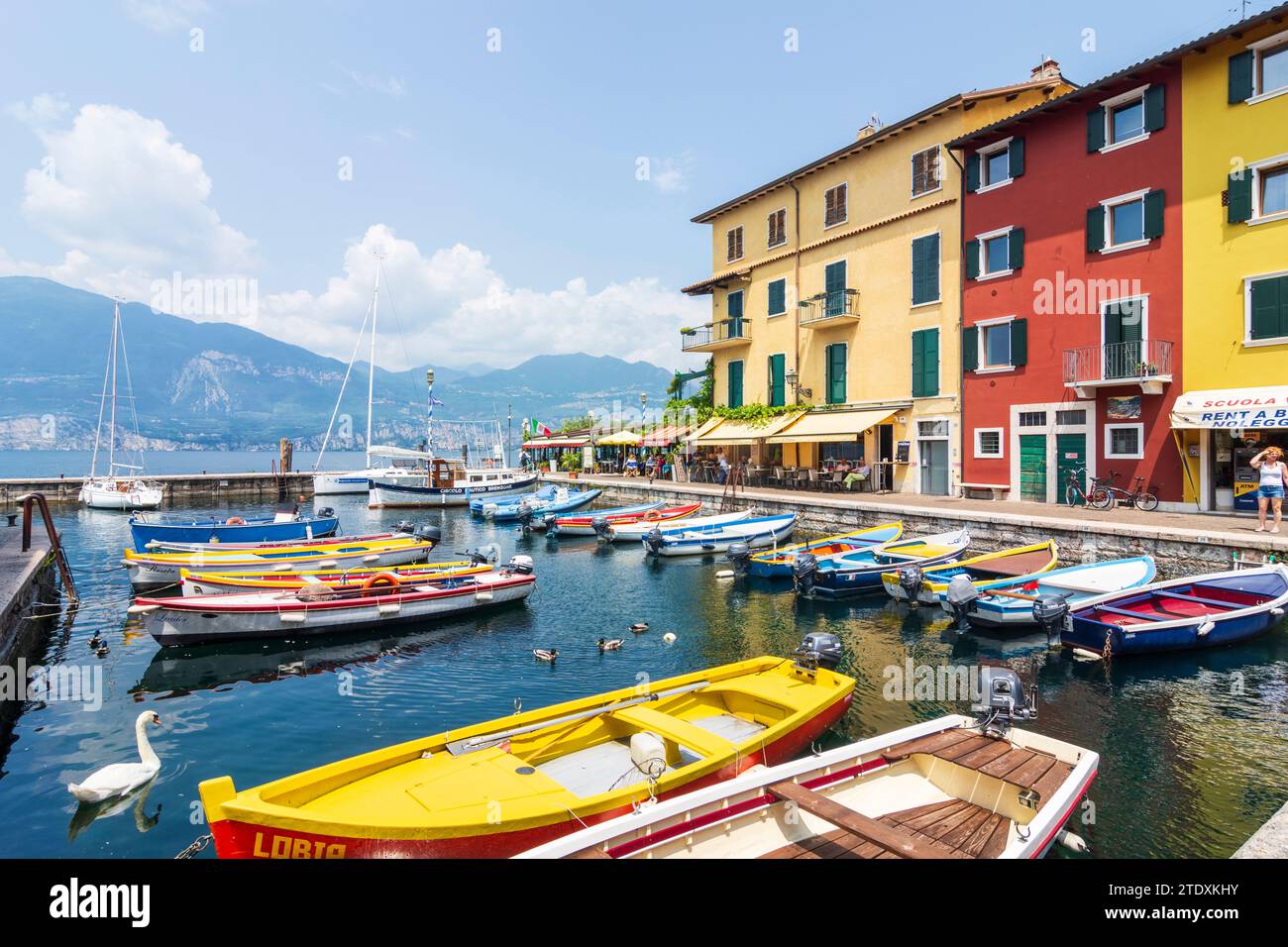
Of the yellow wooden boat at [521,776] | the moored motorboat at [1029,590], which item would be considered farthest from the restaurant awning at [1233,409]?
the yellow wooden boat at [521,776]

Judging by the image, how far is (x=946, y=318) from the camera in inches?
1073

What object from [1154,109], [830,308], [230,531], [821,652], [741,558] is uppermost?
[1154,109]

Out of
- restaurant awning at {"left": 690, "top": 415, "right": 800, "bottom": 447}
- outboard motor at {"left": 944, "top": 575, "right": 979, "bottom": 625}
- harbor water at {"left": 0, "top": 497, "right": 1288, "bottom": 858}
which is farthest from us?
restaurant awning at {"left": 690, "top": 415, "right": 800, "bottom": 447}

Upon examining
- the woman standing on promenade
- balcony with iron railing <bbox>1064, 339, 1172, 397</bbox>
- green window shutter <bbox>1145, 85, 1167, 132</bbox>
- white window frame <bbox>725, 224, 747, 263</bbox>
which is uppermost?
white window frame <bbox>725, 224, 747, 263</bbox>

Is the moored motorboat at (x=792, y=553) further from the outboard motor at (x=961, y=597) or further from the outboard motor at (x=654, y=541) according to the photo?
the outboard motor at (x=961, y=597)

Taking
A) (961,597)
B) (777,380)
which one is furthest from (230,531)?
(777,380)

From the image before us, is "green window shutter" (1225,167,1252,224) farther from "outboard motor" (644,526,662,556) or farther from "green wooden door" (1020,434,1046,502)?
"outboard motor" (644,526,662,556)

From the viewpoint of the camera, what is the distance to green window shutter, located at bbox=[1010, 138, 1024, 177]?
966 inches

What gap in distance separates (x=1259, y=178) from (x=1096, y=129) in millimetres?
5034

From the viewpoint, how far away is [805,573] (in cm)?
1712

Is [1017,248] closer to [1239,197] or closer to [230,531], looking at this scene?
[1239,197]

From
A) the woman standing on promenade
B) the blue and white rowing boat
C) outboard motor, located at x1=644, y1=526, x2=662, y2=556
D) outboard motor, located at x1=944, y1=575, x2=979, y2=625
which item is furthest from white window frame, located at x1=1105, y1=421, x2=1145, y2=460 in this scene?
outboard motor, located at x1=644, y1=526, x2=662, y2=556
